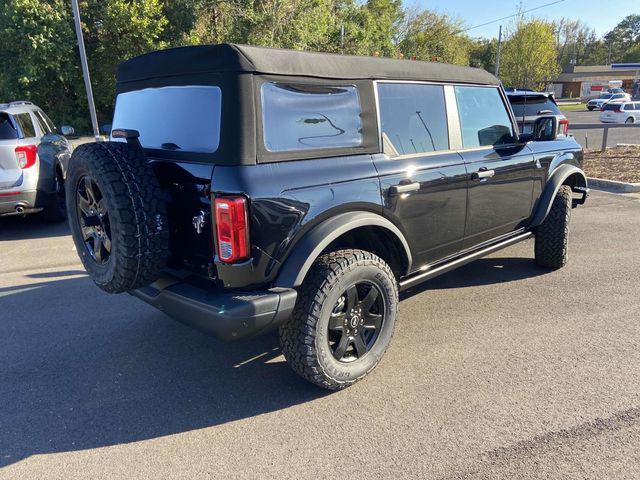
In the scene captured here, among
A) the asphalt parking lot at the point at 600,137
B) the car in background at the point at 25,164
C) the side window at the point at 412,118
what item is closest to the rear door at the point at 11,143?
the car in background at the point at 25,164

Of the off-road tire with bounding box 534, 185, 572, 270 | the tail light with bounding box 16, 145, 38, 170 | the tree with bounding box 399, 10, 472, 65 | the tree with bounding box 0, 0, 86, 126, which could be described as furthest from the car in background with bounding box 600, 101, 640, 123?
the tail light with bounding box 16, 145, 38, 170

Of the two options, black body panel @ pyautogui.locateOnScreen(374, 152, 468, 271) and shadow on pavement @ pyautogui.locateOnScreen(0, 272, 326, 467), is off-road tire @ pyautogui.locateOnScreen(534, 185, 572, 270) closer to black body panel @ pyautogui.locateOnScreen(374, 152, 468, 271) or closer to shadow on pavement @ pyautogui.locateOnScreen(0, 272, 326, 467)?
black body panel @ pyautogui.locateOnScreen(374, 152, 468, 271)

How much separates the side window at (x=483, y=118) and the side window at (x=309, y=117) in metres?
1.23

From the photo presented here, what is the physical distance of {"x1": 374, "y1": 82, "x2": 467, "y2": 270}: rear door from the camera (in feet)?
10.3

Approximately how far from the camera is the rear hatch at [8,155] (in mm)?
6156

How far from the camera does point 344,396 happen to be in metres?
2.93

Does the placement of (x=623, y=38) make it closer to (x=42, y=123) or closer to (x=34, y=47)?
(x=34, y=47)

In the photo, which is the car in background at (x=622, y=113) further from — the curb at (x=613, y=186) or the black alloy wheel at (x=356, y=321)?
the black alloy wheel at (x=356, y=321)

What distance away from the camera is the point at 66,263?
5547 mm

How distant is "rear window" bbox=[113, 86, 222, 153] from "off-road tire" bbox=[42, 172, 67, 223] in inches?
174

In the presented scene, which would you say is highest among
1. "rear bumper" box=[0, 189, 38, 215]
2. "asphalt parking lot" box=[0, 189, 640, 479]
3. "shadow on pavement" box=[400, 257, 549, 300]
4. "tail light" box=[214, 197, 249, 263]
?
"tail light" box=[214, 197, 249, 263]

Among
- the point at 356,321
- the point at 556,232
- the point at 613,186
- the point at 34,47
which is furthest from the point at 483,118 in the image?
the point at 34,47

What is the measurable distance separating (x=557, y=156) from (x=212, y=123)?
362 cm

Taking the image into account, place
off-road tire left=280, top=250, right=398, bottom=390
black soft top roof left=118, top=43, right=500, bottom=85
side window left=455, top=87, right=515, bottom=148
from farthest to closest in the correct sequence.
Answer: side window left=455, top=87, right=515, bottom=148, off-road tire left=280, top=250, right=398, bottom=390, black soft top roof left=118, top=43, right=500, bottom=85
